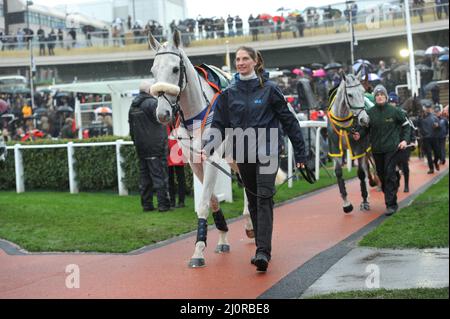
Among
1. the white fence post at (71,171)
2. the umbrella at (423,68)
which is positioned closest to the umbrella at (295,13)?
the umbrella at (423,68)

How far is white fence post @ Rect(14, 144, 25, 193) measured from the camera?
14579 mm

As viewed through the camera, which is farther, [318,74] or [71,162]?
[318,74]

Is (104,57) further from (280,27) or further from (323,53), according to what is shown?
(323,53)

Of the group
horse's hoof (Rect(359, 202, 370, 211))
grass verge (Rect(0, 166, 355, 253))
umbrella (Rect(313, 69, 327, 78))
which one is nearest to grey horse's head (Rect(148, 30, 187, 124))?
grass verge (Rect(0, 166, 355, 253))

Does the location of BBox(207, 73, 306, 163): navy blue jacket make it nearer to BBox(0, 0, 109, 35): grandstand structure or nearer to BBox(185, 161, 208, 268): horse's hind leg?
BBox(185, 161, 208, 268): horse's hind leg

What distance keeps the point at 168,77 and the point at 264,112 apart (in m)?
1.11

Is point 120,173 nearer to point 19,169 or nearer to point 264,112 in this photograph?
point 19,169

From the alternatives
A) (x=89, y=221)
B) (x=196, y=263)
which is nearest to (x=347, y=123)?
(x=89, y=221)

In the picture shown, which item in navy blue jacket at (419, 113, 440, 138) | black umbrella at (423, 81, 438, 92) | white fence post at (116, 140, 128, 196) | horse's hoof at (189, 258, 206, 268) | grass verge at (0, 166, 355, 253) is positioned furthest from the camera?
black umbrella at (423, 81, 438, 92)

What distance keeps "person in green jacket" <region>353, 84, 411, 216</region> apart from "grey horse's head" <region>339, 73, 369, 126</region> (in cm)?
23

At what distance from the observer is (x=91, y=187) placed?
559 inches

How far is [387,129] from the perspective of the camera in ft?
34.6

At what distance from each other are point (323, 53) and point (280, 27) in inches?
262
